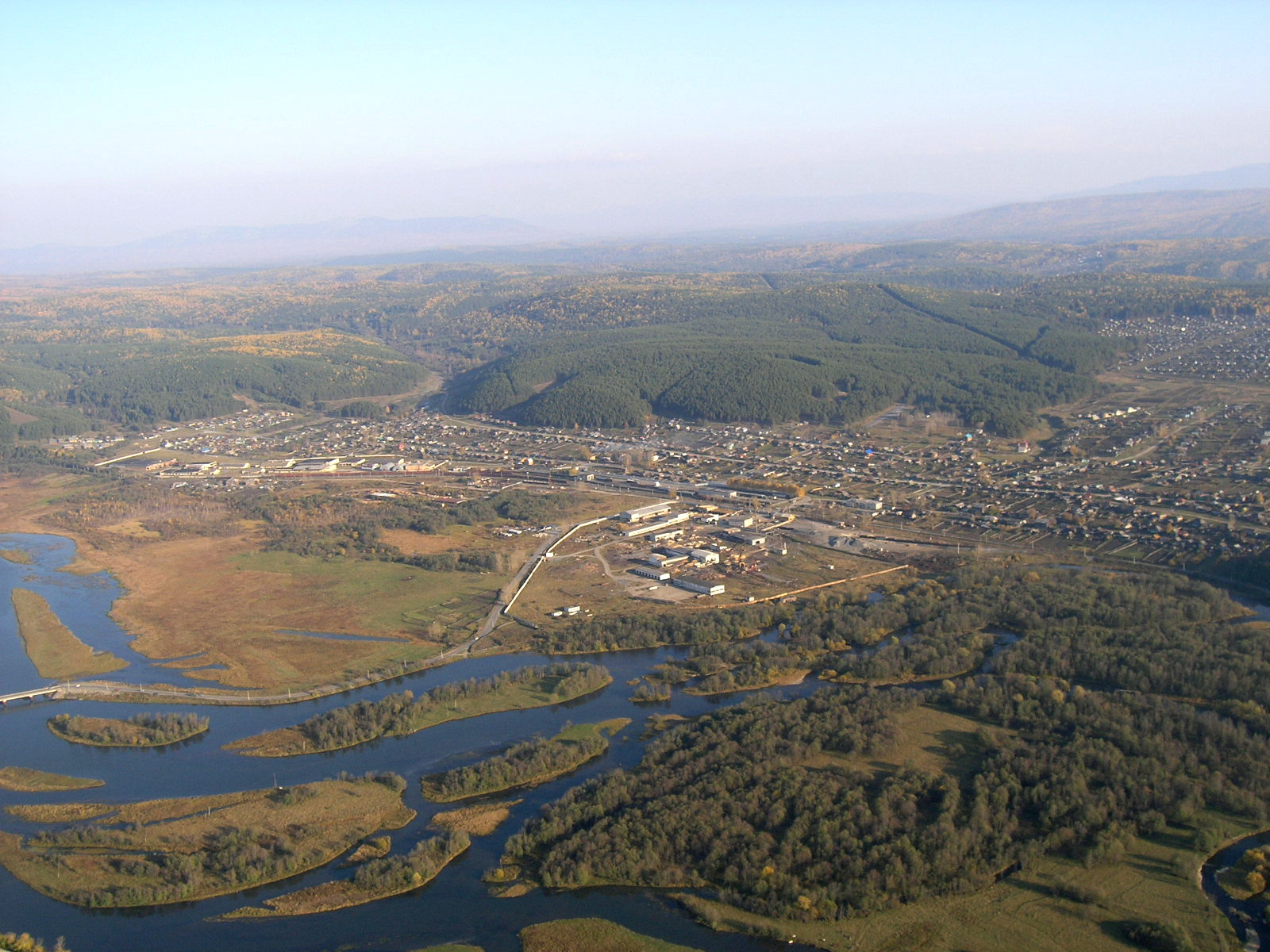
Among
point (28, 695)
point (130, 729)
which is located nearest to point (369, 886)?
point (130, 729)

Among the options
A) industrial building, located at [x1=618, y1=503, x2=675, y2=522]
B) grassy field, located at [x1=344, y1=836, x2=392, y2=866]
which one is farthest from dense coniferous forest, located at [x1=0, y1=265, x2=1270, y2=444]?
grassy field, located at [x1=344, y1=836, x2=392, y2=866]

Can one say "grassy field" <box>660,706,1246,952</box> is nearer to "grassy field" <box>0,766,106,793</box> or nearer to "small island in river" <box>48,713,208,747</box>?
"small island in river" <box>48,713,208,747</box>

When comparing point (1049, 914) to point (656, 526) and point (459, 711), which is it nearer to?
point (459, 711)

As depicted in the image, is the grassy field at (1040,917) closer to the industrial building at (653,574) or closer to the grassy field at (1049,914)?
the grassy field at (1049,914)

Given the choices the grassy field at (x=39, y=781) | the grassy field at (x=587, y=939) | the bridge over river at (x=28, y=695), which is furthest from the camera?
the bridge over river at (x=28, y=695)

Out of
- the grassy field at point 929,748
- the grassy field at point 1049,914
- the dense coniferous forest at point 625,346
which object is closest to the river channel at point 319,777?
the grassy field at point 1049,914

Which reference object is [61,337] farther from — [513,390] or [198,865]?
[198,865]
